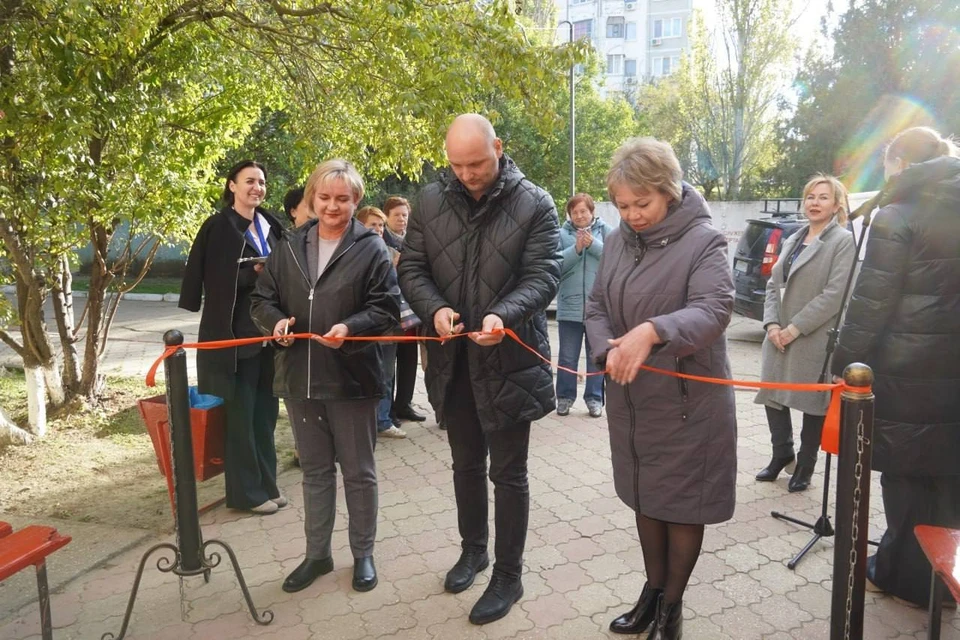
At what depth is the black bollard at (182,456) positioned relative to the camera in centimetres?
303

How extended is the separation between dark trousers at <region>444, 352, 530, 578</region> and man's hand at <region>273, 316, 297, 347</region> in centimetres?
76

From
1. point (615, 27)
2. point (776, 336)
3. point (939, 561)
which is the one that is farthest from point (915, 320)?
point (615, 27)

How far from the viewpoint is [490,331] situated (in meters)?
2.90

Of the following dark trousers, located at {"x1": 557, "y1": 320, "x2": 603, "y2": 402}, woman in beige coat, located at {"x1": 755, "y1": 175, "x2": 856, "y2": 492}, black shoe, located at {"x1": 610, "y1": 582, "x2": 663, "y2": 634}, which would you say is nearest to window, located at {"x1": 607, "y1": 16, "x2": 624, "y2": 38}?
dark trousers, located at {"x1": 557, "y1": 320, "x2": 603, "y2": 402}

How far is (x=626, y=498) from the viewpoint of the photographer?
2.89 m

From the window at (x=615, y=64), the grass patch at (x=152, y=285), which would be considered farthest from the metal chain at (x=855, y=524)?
the window at (x=615, y=64)

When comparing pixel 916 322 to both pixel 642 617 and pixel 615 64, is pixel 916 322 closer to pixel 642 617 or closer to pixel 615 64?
pixel 642 617

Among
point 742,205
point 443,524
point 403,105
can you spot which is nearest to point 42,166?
point 403,105

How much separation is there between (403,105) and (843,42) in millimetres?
22624

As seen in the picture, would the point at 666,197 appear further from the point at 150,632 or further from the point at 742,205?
the point at 742,205

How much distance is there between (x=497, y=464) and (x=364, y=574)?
87 cm

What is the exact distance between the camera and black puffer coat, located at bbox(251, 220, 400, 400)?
3.34 metres

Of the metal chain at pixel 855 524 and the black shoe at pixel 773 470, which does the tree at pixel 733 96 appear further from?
the metal chain at pixel 855 524

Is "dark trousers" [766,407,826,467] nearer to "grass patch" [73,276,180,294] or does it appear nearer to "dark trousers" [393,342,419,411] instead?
"dark trousers" [393,342,419,411]
